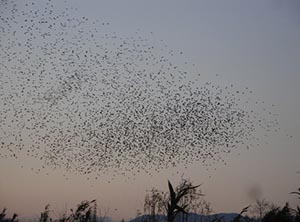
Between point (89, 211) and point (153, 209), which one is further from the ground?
point (153, 209)

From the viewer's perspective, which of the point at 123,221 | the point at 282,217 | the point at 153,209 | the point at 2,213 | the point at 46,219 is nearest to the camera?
the point at 282,217

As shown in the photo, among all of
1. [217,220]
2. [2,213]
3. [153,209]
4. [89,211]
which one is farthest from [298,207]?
[153,209]

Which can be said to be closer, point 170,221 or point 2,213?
point 170,221

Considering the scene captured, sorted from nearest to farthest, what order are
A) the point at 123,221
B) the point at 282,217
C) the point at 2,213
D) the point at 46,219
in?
the point at 282,217, the point at 2,213, the point at 46,219, the point at 123,221

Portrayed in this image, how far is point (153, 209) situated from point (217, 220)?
93905mm

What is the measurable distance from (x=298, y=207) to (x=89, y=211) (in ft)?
17.1

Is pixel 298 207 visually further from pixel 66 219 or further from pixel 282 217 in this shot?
pixel 66 219

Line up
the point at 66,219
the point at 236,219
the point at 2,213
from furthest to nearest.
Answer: the point at 66,219 < the point at 2,213 < the point at 236,219

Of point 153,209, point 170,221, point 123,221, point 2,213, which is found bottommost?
point 170,221

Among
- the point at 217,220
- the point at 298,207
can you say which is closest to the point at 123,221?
the point at 298,207

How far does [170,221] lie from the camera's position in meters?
5.91

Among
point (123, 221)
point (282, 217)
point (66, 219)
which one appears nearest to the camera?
point (282, 217)

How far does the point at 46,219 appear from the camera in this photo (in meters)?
14.3

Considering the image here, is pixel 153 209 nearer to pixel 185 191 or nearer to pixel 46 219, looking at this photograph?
pixel 46 219
